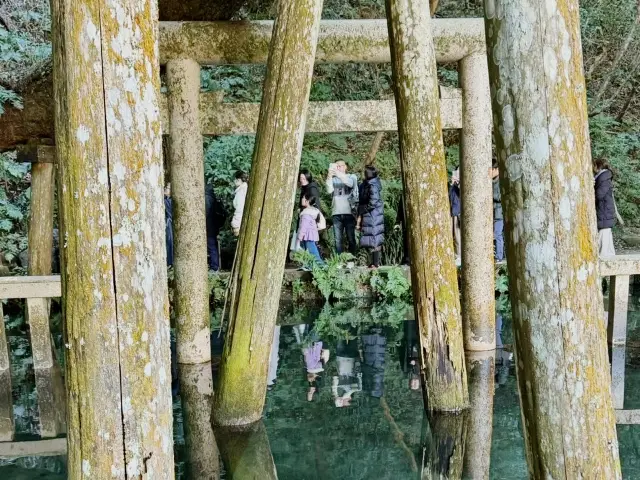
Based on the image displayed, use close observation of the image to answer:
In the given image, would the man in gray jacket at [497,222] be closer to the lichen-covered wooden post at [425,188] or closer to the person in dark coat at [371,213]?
the person in dark coat at [371,213]

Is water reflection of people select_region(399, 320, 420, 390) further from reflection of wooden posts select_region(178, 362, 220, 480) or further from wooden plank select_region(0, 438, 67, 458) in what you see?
wooden plank select_region(0, 438, 67, 458)

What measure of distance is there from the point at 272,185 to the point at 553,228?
9.15ft

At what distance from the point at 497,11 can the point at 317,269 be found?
7897mm

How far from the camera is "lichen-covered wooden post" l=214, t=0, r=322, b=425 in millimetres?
4383

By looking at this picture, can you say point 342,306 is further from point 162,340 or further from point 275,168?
point 162,340

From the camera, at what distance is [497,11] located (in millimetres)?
1824

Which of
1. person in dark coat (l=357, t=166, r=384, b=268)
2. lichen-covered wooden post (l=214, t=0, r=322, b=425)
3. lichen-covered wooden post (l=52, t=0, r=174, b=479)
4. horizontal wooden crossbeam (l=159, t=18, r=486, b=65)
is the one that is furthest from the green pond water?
horizontal wooden crossbeam (l=159, t=18, r=486, b=65)

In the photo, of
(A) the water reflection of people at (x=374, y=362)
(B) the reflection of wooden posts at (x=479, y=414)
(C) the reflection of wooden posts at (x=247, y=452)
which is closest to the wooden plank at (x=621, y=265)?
(B) the reflection of wooden posts at (x=479, y=414)

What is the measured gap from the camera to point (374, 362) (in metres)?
6.52

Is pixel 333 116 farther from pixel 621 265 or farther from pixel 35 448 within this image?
pixel 35 448

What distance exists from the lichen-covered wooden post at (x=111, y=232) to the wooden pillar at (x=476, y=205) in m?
4.77

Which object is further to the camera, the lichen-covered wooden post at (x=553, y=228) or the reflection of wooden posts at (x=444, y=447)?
the reflection of wooden posts at (x=444, y=447)

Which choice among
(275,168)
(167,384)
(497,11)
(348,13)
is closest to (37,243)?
(275,168)

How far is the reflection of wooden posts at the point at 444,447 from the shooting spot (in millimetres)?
4172
